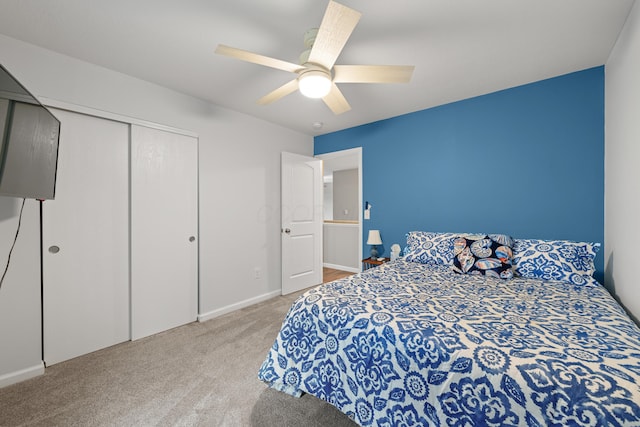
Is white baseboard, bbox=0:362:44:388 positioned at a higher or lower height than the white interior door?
lower

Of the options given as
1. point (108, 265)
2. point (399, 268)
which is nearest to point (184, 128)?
point (108, 265)

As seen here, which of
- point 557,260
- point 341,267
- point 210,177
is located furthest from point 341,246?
point 557,260

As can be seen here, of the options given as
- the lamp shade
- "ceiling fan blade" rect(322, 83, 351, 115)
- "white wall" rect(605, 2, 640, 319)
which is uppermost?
"ceiling fan blade" rect(322, 83, 351, 115)

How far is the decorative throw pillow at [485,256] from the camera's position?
2.17 meters

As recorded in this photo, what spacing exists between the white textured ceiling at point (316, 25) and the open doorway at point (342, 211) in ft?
5.87

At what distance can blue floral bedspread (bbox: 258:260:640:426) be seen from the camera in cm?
91

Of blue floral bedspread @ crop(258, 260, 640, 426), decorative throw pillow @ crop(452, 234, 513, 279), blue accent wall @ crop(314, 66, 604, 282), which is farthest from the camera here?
blue accent wall @ crop(314, 66, 604, 282)

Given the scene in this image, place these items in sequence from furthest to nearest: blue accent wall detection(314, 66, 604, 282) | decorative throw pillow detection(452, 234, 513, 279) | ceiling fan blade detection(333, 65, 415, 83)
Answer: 1. blue accent wall detection(314, 66, 604, 282)
2. decorative throw pillow detection(452, 234, 513, 279)
3. ceiling fan blade detection(333, 65, 415, 83)

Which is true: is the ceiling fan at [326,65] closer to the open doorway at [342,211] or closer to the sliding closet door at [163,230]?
the sliding closet door at [163,230]

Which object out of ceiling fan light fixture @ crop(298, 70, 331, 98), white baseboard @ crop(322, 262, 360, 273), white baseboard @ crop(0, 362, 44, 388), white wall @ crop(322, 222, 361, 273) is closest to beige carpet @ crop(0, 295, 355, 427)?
white baseboard @ crop(0, 362, 44, 388)

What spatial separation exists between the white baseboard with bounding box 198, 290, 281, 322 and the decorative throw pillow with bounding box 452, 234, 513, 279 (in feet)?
7.70

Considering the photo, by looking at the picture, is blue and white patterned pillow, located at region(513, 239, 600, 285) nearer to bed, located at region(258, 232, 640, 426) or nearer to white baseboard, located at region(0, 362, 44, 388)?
bed, located at region(258, 232, 640, 426)

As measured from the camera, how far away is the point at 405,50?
79.1 inches

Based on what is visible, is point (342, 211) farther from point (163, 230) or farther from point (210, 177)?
point (163, 230)
